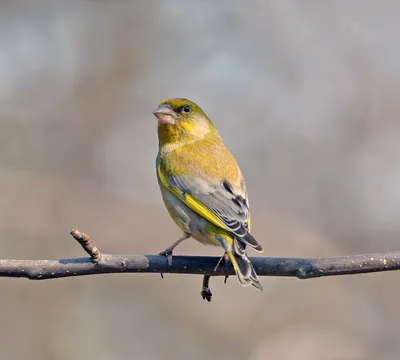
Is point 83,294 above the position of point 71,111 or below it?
below

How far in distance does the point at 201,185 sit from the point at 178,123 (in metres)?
0.73

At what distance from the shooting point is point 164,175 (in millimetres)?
4824

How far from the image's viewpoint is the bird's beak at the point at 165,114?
5.06 m

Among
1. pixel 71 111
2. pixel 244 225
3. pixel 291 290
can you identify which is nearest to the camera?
pixel 244 225

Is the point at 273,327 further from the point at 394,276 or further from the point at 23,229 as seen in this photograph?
the point at 23,229

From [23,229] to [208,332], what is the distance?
2885mm

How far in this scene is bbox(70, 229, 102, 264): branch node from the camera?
3156 mm

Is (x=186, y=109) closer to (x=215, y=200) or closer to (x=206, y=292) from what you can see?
(x=215, y=200)

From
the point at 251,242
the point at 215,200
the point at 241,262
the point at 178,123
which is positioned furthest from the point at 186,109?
the point at 241,262

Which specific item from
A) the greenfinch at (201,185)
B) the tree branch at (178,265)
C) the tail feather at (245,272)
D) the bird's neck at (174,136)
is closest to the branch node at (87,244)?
the tree branch at (178,265)

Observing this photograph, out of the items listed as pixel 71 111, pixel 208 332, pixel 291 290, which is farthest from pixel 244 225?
pixel 71 111

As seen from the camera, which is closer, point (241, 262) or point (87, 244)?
point (87, 244)

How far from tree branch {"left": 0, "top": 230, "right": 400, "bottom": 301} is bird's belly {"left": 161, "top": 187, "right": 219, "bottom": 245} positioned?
20.1 inches

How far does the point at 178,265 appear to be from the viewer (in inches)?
145
